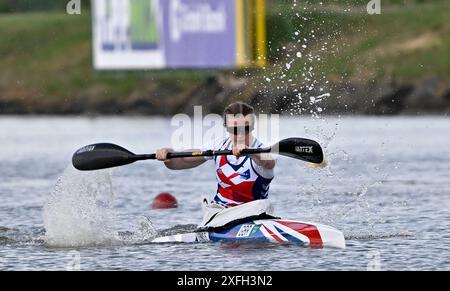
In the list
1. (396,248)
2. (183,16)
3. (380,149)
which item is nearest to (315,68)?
(183,16)

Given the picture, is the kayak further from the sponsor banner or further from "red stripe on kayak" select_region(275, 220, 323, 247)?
the sponsor banner

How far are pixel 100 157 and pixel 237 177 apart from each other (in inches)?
76.3

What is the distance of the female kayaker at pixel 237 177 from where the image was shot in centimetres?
1752

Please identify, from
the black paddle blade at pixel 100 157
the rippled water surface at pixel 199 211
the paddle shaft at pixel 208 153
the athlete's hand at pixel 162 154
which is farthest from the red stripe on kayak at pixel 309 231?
the black paddle blade at pixel 100 157

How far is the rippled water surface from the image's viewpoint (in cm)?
1698

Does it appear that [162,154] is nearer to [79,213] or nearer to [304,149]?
[304,149]

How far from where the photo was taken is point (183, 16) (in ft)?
175

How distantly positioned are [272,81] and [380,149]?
21.9 metres

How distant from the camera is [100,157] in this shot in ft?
61.2

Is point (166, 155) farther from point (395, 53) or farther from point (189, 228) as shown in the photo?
point (395, 53)

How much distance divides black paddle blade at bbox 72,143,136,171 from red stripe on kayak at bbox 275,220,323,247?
232 centimetres

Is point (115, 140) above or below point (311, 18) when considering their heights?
below

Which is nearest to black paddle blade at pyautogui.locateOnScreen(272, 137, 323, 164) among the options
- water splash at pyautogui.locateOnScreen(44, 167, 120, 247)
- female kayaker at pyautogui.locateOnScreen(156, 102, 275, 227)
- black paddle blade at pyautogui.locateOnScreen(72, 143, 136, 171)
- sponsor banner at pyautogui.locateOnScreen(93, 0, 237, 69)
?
female kayaker at pyautogui.locateOnScreen(156, 102, 275, 227)

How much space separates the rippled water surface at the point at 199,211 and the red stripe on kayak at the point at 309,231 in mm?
216
